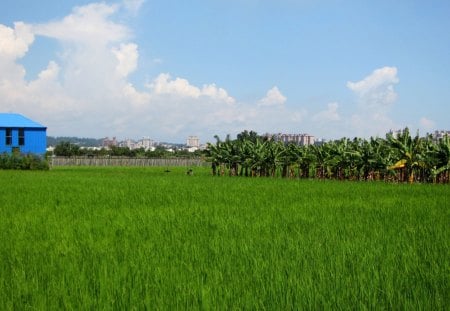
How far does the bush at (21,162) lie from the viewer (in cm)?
3553

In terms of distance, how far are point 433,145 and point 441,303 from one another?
823 inches

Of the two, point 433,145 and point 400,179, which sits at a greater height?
point 433,145

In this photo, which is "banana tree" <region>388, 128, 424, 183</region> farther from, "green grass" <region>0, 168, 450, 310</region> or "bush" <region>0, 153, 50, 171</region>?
"bush" <region>0, 153, 50, 171</region>

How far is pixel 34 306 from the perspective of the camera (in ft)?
12.4

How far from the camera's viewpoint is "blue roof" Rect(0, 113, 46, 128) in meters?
41.9

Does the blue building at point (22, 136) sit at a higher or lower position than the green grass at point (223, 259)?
higher

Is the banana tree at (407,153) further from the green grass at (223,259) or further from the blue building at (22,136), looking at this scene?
the blue building at (22,136)

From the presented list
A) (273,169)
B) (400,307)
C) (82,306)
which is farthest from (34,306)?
(273,169)

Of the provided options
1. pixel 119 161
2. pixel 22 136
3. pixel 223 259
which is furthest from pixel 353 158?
pixel 119 161

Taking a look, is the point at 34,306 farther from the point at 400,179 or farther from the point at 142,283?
the point at 400,179

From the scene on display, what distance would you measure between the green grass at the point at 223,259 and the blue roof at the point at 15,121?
113 ft

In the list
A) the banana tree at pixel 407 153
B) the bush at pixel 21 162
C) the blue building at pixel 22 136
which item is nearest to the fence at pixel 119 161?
the blue building at pixel 22 136

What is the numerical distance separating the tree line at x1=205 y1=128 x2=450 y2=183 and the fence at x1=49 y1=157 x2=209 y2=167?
26.2m

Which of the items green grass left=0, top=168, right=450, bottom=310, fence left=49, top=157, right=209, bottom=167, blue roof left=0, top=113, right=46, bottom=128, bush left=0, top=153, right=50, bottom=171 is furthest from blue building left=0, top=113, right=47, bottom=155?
green grass left=0, top=168, right=450, bottom=310
